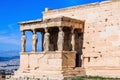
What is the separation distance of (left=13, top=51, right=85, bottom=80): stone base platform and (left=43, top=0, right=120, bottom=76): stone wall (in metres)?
1.26

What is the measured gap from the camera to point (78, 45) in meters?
31.1

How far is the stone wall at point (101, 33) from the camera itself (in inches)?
1104

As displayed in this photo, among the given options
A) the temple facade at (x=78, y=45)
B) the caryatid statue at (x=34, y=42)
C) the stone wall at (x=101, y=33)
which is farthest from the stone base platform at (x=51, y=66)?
the stone wall at (x=101, y=33)

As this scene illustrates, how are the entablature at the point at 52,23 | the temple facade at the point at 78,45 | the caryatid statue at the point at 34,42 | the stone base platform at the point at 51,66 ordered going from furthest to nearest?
the caryatid statue at the point at 34,42 → the entablature at the point at 52,23 → the stone base platform at the point at 51,66 → the temple facade at the point at 78,45

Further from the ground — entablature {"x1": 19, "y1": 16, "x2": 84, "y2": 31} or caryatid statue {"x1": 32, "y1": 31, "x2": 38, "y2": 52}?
entablature {"x1": 19, "y1": 16, "x2": 84, "y2": 31}

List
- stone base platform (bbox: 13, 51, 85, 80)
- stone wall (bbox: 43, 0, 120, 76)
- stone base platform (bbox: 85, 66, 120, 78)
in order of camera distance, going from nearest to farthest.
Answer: stone base platform (bbox: 85, 66, 120, 78) < stone wall (bbox: 43, 0, 120, 76) < stone base platform (bbox: 13, 51, 85, 80)

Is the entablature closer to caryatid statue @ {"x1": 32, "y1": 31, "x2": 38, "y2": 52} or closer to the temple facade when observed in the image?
the temple facade

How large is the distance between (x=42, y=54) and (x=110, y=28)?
5.49 metres

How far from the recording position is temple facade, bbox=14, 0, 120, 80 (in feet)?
92.5

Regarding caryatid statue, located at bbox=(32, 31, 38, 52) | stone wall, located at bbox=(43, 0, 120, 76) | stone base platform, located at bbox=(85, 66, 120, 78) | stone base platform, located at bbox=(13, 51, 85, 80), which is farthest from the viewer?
caryatid statue, located at bbox=(32, 31, 38, 52)

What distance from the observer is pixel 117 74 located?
2762 centimetres

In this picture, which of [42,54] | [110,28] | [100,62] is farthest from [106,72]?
[42,54]

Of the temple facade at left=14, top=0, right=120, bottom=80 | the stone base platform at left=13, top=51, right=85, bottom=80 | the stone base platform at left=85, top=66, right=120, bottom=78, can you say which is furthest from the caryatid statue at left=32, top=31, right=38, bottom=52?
the stone base platform at left=85, top=66, right=120, bottom=78

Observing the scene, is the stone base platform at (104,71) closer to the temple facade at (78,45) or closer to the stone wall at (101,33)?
the temple facade at (78,45)
